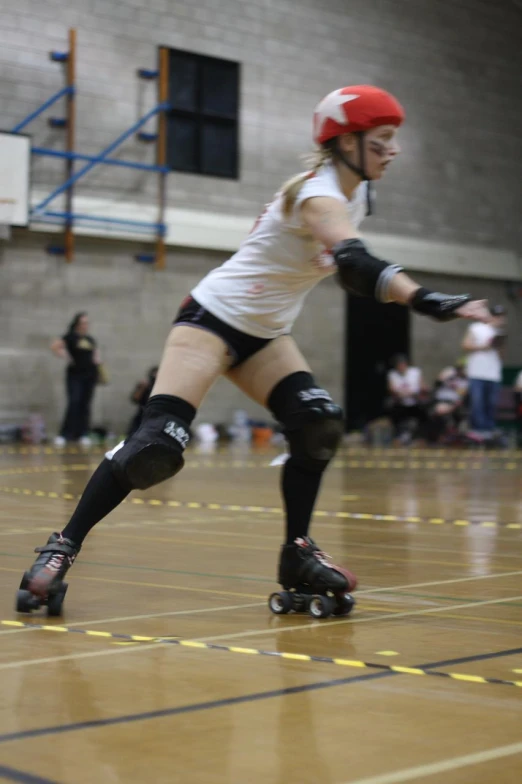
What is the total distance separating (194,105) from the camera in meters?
17.6

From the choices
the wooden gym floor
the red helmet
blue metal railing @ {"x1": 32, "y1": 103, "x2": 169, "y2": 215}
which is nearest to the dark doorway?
blue metal railing @ {"x1": 32, "y1": 103, "x2": 169, "y2": 215}

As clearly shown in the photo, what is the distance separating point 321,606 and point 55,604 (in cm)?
69

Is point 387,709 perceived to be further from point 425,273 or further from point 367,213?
point 425,273

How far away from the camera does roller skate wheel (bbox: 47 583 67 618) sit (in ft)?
10.7

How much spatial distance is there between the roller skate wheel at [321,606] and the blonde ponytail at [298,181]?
1.01 metres

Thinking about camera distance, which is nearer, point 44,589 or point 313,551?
point 44,589

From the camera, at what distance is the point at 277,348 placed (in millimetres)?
3543

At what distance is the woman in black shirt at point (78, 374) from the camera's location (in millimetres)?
15070

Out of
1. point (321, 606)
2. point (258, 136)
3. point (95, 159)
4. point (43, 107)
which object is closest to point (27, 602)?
point (321, 606)

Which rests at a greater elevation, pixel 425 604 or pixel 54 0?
pixel 54 0

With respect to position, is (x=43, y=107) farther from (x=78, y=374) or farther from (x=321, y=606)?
(x=321, y=606)

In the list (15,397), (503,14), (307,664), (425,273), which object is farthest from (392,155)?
(503,14)

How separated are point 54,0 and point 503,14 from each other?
8.68m

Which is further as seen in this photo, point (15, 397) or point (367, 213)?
point (15, 397)
